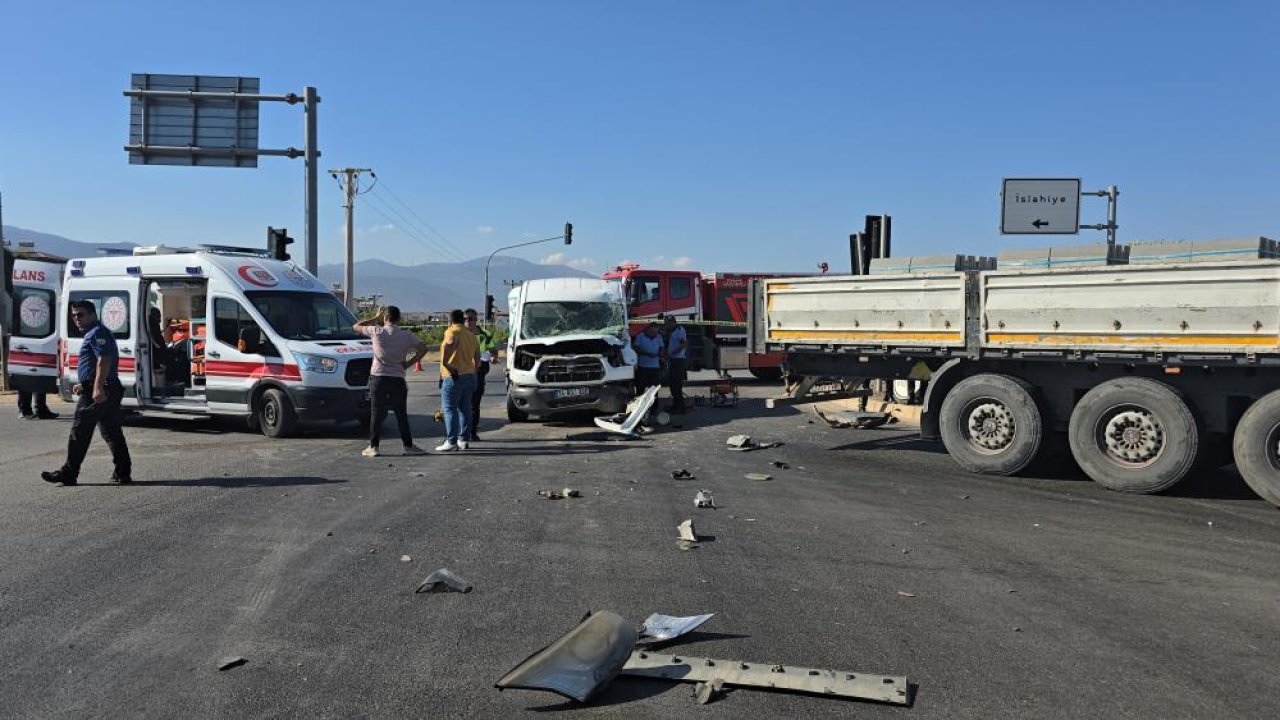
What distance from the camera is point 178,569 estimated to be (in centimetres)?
598

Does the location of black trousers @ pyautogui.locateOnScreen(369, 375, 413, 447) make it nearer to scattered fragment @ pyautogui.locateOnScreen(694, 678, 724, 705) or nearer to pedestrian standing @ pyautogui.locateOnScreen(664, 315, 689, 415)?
pedestrian standing @ pyautogui.locateOnScreen(664, 315, 689, 415)

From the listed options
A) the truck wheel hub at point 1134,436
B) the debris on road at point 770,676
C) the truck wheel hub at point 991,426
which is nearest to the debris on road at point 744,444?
the truck wheel hub at point 991,426

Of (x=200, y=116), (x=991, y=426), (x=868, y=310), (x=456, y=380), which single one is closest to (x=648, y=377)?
(x=456, y=380)

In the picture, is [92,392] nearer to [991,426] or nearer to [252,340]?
[252,340]

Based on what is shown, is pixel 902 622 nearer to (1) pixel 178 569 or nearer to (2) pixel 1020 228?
(1) pixel 178 569

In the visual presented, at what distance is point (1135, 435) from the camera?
893 centimetres

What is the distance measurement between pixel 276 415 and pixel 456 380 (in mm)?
2862

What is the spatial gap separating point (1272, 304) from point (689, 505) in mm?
5402

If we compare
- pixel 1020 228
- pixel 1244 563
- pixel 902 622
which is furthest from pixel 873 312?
pixel 1020 228

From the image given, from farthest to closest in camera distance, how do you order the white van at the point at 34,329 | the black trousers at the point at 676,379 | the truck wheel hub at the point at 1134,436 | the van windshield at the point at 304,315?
the black trousers at the point at 676,379 < the white van at the point at 34,329 < the van windshield at the point at 304,315 < the truck wheel hub at the point at 1134,436

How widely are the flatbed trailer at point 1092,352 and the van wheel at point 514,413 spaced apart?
502 cm

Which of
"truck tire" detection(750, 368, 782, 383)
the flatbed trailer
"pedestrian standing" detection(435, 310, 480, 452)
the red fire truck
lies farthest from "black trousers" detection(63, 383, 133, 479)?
"truck tire" detection(750, 368, 782, 383)

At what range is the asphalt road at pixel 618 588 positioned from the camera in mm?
4094

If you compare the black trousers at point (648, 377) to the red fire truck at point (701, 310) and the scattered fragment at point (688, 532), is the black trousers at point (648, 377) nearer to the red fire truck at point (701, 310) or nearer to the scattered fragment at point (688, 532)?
the red fire truck at point (701, 310)
